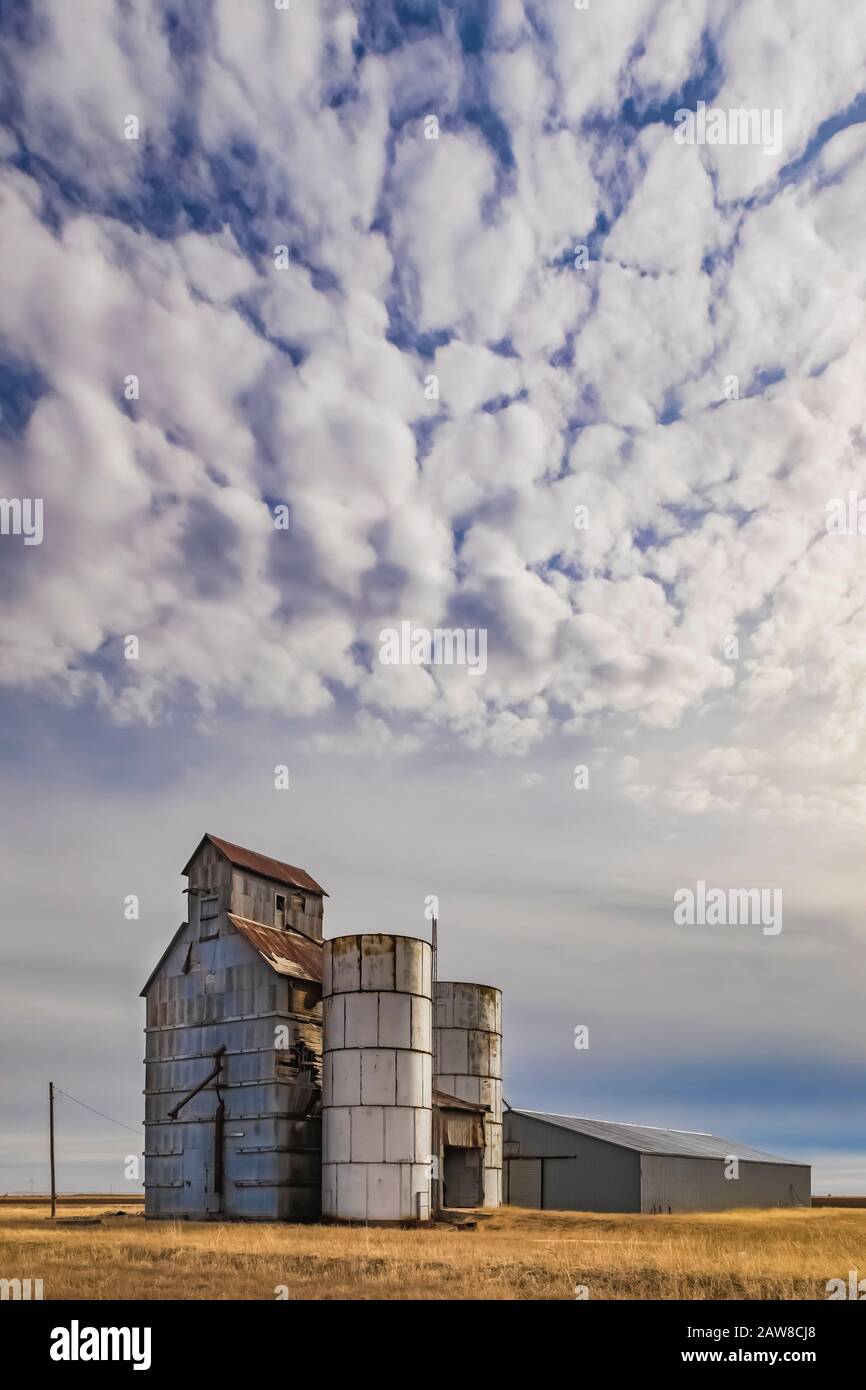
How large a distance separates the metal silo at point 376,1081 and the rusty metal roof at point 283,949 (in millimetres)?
3066

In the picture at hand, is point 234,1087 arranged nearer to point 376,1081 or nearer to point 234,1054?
point 234,1054

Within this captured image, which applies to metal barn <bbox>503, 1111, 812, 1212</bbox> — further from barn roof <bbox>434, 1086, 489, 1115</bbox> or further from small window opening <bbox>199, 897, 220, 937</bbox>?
small window opening <bbox>199, 897, 220, 937</bbox>

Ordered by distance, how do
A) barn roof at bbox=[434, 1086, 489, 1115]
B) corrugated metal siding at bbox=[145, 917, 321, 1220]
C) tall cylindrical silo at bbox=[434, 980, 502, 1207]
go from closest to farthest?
corrugated metal siding at bbox=[145, 917, 321, 1220], barn roof at bbox=[434, 1086, 489, 1115], tall cylindrical silo at bbox=[434, 980, 502, 1207]

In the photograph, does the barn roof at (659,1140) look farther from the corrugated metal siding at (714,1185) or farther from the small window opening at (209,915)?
the small window opening at (209,915)

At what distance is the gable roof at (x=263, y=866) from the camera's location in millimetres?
49719

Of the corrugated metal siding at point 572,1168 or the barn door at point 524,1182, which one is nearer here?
the corrugated metal siding at point 572,1168

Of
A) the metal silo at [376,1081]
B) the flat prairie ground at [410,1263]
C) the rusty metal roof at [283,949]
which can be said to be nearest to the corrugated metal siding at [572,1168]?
the metal silo at [376,1081]

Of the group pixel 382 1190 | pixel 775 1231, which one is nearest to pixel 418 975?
pixel 382 1190

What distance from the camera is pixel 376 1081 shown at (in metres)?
42.5

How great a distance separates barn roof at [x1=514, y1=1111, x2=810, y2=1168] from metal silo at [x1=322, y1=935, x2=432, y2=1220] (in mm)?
16010

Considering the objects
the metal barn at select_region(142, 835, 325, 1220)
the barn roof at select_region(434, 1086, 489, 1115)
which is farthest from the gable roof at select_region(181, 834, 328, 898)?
the barn roof at select_region(434, 1086, 489, 1115)

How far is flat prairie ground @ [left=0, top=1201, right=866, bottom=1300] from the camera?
2097cm
